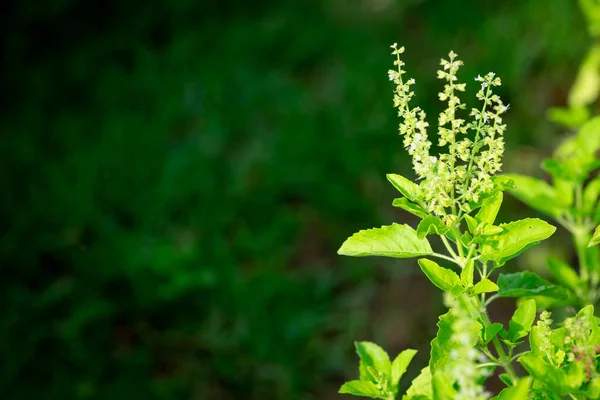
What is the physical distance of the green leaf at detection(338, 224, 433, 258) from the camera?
1110mm

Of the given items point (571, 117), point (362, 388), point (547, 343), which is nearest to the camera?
point (547, 343)

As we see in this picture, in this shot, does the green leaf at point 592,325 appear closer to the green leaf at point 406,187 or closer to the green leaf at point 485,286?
the green leaf at point 485,286

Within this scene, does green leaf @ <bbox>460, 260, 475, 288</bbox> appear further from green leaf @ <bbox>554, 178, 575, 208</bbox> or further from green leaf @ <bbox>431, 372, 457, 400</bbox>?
green leaf @ <bbox>554, 178, 575, 208</bbox>

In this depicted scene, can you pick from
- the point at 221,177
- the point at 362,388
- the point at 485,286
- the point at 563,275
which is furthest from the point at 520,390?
the point at 221,177

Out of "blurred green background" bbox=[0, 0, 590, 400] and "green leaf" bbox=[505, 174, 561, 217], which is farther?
"blurred green background" bbox=[0, 0, 590, 400]

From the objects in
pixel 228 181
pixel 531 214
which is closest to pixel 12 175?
pixel 228 181

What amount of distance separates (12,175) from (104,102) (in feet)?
2.36

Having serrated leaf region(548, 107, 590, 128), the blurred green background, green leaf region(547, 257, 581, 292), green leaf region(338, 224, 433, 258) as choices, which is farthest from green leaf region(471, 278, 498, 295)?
the blurred green background

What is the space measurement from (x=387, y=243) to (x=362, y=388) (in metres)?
0.24

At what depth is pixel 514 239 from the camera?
1078mm

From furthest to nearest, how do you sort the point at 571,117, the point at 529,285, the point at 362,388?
the point at 571,117
the point at 529,285
the point at 362,388

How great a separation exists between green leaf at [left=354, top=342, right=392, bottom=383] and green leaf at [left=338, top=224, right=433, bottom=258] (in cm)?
18

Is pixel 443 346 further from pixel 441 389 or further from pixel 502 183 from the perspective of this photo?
pixel 502 183

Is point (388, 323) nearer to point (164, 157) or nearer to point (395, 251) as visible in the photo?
point (164, 157)
